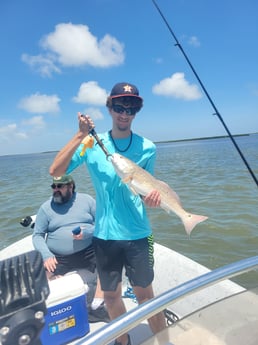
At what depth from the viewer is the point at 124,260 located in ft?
8.87

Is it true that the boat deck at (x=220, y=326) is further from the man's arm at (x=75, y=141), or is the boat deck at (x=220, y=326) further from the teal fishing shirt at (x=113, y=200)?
the man's arm at (x=75, y=141)

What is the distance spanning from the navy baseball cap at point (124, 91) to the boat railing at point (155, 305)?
166 centimetres

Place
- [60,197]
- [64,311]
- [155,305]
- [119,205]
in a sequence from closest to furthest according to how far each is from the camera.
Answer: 1. [155,305]
2. [119,205]
3. [64,311]
4. [60,197]

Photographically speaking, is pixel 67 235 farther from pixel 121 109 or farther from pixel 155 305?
pixel 155 305

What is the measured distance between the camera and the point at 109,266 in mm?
2664

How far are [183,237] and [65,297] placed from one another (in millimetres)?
5712

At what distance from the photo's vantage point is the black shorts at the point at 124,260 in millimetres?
2617

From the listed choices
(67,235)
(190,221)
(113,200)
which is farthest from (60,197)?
(190,221)

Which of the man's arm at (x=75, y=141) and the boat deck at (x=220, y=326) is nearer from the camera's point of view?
the boat deck at (x=220, y=326)

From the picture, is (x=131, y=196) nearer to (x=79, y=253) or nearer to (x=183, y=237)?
(x=79, y=253)

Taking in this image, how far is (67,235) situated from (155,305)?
2646 millimetres

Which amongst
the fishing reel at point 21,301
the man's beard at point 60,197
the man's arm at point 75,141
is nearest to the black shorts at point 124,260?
the man's arm at point 75,141

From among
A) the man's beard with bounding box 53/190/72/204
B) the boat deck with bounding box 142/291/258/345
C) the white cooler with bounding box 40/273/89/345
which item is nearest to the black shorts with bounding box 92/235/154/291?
the white cooler with bounding box 40/273/89/345

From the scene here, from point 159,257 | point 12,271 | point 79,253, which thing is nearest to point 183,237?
point 159,257
